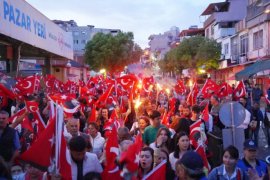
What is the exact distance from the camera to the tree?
2190 inches

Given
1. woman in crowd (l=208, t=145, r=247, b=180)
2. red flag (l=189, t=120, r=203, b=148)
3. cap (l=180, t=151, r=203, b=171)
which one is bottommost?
woman in crowd (l=208, t=145, r=247, b=180)

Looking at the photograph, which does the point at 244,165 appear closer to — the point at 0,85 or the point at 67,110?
the point at 67,110

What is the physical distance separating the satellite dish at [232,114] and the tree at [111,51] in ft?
159

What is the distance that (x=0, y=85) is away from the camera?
8.43m

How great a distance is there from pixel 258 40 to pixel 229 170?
104 ft

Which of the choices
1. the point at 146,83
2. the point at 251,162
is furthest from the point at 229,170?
the point at 146,83

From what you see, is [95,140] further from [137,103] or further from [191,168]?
[137,103]

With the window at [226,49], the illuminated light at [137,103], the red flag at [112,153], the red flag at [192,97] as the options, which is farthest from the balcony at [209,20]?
the red flag at [112,153]

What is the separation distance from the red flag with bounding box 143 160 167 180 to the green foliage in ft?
135

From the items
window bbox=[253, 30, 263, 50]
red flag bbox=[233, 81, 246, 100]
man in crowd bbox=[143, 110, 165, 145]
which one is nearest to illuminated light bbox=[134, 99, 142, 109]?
red flag bbox=[233, 81, 246, 100]

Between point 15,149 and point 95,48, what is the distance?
51.5 metres

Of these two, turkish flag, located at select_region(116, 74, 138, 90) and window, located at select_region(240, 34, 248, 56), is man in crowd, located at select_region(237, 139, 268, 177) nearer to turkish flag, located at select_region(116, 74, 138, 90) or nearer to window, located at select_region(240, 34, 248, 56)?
turkish flag, located at select_region(116, 74, 138, 90)

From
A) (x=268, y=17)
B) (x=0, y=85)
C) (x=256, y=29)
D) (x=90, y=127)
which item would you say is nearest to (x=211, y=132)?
(x=90, y=127)

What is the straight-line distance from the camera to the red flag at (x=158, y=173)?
501 centimetres
